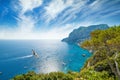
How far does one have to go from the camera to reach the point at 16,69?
7681cm

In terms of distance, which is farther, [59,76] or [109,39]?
[59,76]

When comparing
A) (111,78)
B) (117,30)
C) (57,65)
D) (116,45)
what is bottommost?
(57,65)

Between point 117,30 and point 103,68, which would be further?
point 103,68

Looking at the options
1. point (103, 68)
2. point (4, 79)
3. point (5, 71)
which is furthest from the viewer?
point (5, 71)

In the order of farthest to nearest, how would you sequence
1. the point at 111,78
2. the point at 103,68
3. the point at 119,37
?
1. the point at 103,68
2. the point at 111,78
3. the point at 119,37

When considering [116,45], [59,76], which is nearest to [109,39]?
[116,45]

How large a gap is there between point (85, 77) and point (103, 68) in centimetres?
460

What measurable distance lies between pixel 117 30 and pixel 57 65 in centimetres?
7143

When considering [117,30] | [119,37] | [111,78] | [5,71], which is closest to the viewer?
[119,37]

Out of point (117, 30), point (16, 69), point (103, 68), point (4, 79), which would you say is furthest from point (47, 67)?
point (117, 30)

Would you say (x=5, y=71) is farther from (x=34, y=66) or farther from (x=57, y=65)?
(x=57, y=65)

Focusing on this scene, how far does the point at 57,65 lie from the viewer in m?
84.6

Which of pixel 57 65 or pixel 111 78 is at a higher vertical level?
pixel 111 78

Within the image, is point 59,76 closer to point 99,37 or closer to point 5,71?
point 99,37
